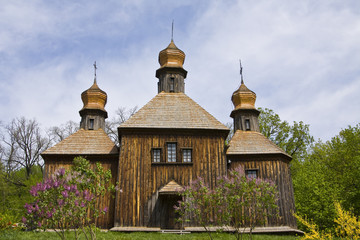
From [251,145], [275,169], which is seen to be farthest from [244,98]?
[275,169]

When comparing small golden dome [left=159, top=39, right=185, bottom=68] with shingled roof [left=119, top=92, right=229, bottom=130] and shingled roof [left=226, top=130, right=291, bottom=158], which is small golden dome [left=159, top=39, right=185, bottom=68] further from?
shingled roof [left=226, top=130, right=291, bottom=158]

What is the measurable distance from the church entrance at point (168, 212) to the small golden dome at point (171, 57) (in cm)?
969

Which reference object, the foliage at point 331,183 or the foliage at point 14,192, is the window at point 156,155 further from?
the foliage at point 14,192

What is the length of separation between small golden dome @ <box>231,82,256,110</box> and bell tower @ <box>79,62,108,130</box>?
9037mm

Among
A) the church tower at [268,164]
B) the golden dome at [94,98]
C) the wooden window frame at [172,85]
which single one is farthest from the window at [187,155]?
the golden dome at [94,98]

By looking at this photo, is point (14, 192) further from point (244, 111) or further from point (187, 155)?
point (244, 111)

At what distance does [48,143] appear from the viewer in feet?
105

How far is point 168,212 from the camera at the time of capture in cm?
1742

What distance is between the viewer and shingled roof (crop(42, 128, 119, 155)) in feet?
63.4

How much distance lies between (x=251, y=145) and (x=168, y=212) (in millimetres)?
6460

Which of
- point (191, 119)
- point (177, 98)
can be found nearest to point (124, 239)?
point (191, 119)

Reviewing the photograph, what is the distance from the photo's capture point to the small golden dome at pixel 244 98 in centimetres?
2389

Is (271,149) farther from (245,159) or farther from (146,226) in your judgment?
(146,226)

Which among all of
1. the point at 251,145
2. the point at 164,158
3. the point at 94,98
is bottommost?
the point at 164,158
